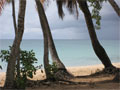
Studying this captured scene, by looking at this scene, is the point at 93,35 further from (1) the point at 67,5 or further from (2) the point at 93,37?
(1) the point at 67,5

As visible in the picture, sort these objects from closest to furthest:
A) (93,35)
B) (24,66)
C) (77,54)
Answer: (24,66), (93,35), (77,54)

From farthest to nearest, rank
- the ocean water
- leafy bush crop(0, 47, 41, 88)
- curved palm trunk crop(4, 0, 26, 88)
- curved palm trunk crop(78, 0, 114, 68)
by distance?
1. the ocean water
2. curved palm trunk crop(78, 0, 114, 68)
3. leafy bush crop(0, 47, 41, 88)
4. curved palm trunk crop(4, 0, 26, 88)

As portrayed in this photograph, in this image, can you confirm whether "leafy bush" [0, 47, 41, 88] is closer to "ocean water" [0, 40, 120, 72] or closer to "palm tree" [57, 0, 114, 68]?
"palm tree" [57, 0, 114, 68]

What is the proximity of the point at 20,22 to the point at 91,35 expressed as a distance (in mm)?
4607

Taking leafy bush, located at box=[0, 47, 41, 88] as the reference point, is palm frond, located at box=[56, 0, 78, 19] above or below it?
above

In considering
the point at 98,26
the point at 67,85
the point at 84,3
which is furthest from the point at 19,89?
the point at 84,3

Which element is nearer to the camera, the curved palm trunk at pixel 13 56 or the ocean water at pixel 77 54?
the curved palm trunk at pixel 13 56

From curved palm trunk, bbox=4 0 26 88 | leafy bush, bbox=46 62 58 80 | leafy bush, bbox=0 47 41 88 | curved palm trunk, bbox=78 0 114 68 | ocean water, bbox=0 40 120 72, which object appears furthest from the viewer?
ocean water, bbox=0 40 120 72

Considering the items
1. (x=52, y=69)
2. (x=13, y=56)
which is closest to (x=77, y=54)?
(x=52, y=69)

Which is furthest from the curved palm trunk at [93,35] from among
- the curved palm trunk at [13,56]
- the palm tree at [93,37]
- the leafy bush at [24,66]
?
the curved palm trunk at [13,56]

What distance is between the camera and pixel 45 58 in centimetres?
847

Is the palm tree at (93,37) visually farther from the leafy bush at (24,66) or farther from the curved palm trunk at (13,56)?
the curved palm trunk at (13,56)

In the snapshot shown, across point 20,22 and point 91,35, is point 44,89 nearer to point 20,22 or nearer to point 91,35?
point 20,22

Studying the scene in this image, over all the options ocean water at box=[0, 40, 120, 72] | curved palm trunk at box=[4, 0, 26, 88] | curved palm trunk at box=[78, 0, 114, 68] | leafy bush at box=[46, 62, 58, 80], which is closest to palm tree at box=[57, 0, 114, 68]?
curved palm trunk at box=[78, 0, 114, 68]
